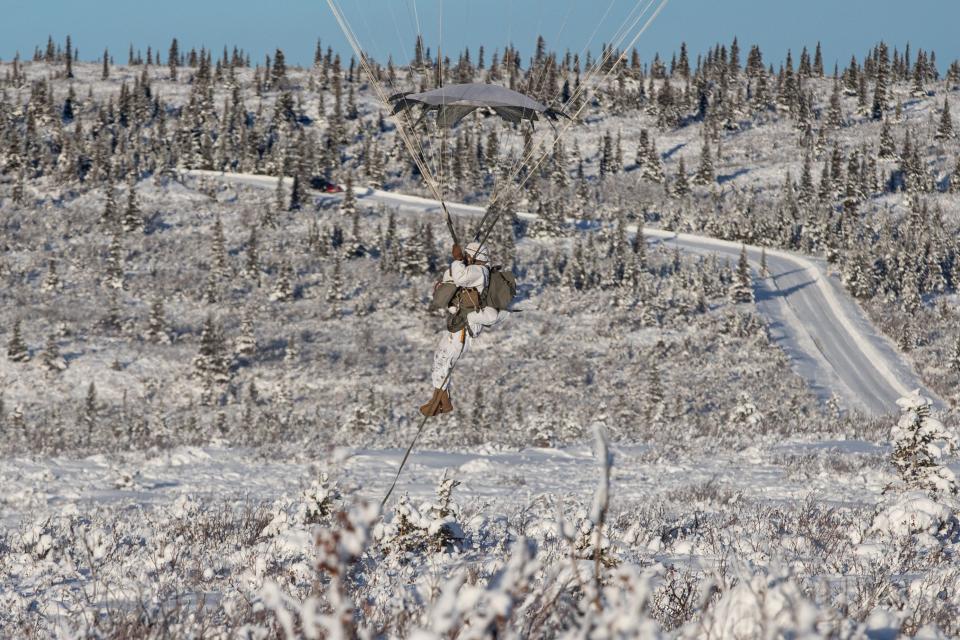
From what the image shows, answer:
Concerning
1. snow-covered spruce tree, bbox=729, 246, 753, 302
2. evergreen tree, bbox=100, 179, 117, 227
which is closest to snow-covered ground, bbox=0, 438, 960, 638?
snow-covered spruce tree, bbox=729, 246, 753, 302

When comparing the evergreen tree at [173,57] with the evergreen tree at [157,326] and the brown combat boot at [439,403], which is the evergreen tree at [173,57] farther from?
the brown combat boot at [439,403]

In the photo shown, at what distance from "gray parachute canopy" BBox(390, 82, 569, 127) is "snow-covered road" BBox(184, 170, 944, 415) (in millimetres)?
30702

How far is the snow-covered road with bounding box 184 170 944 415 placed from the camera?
39.0 meters

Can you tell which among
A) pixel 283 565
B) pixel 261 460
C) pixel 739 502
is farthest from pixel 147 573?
pixel 261 460

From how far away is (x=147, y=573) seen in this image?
5.72 m

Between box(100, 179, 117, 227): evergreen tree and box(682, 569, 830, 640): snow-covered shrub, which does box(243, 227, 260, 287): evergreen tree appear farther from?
box(682, 569, 830, 640): snow-covered shrub

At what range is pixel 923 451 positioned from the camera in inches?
368

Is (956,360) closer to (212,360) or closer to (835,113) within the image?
(212,360)

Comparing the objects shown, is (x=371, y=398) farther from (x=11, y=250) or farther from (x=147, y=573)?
(x=11, y=250)

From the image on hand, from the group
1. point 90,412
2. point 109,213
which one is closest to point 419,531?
point 90,412

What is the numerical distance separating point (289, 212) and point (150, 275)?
13.6 meters

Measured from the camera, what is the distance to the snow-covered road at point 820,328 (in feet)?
128

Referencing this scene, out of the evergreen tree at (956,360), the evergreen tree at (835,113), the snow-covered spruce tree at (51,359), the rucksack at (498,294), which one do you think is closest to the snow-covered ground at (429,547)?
the rucksack at (498,294)

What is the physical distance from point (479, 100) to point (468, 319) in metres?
3.05
